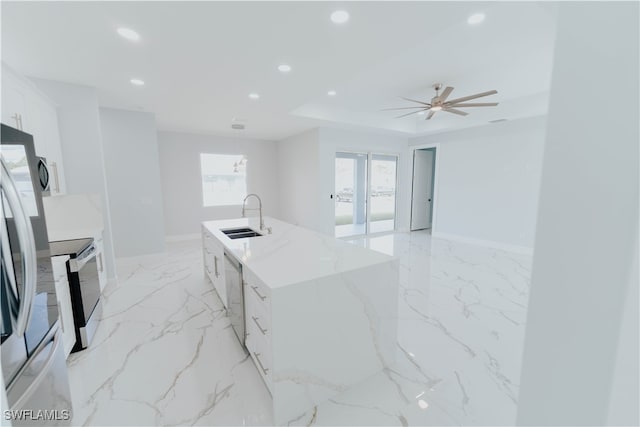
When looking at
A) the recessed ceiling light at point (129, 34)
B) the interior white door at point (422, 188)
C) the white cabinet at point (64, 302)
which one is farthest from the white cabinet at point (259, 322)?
the interior white door at point (422, 188)

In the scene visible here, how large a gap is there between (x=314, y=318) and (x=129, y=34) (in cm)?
264

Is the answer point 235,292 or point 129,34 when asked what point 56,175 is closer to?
point 129,34

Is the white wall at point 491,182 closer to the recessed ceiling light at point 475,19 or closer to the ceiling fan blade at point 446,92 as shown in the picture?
the ceiling fan blade at point 446,92

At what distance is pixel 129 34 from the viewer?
2020mm

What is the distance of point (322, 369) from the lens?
5.03 feet

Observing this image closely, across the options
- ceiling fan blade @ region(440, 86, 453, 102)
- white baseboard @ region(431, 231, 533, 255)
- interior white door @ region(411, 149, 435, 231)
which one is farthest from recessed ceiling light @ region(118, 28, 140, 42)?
white baseboard @ region(431, 231, 533, 255)

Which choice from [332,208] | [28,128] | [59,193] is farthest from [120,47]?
[332,208]

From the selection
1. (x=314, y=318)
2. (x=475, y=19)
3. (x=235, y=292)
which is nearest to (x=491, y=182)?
(x=475, y=19)

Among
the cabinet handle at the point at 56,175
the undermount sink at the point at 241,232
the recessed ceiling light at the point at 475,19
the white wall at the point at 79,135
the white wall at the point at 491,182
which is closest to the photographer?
the recessed ceiling light at the point at 475,19

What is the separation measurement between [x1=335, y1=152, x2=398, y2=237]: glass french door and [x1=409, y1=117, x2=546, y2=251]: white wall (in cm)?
117

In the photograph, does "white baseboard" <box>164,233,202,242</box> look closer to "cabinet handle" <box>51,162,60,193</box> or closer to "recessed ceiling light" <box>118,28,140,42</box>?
"cabinet handle" <box>51,162,60,193</box>

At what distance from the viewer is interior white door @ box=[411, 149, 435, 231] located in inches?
263

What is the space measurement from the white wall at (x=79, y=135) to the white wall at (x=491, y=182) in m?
6.35

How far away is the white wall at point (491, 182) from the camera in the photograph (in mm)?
4547
